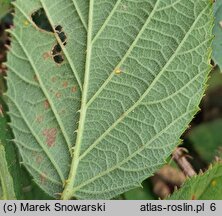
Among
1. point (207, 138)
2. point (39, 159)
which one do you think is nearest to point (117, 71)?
point (39, 159)

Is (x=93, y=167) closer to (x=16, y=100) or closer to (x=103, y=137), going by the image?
(x=103, y=137)

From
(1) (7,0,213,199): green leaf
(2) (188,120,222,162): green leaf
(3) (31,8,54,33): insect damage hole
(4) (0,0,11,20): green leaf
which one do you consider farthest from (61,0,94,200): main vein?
(2) (188,120,222,162): green leaf

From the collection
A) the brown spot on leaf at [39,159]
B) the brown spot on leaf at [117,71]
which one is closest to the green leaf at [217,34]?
the brown spot on leaf at [117,71]

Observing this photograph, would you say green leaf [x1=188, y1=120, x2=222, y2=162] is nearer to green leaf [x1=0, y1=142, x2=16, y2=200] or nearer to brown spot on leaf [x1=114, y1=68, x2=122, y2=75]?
brown spot on leaf [x1=114, y1=68, x2=122, y2=75]

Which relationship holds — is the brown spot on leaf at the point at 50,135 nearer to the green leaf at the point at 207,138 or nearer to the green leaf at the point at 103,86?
the green leaf at the point at 103,86

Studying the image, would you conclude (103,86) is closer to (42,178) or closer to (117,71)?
(117,71)

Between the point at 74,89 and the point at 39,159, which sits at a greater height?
the point at 74,89
